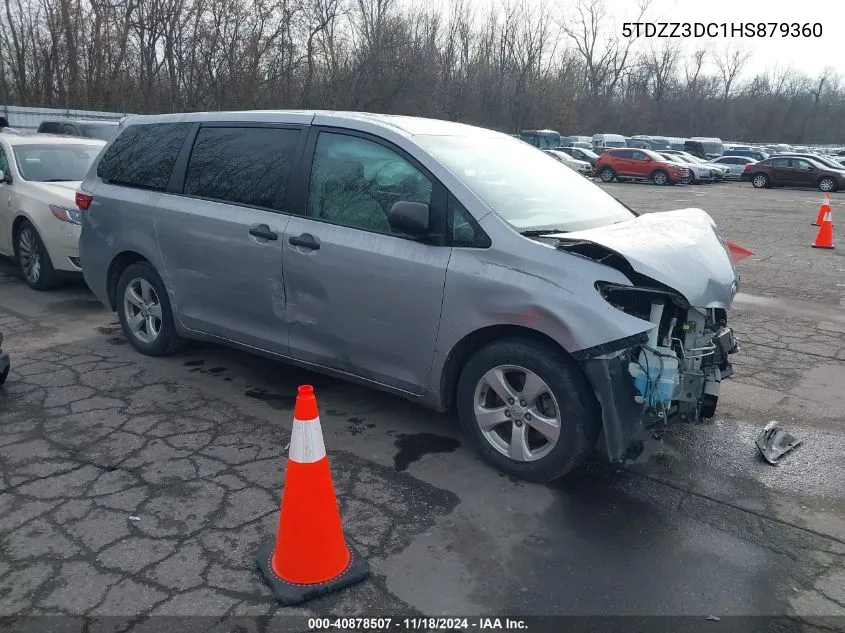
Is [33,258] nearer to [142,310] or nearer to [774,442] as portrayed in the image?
[142,310]

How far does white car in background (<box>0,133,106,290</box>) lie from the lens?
7.25 m

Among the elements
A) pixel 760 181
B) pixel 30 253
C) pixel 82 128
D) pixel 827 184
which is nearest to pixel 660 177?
pixel 760 181

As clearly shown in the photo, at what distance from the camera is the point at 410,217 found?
12.1 feet

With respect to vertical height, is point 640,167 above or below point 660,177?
above

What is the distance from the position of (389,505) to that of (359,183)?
1.92 m

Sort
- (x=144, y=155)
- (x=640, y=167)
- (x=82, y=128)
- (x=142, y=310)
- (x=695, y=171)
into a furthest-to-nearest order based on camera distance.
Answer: (x=695, y=171)
(x=640, y=167)
(x=82, y=128)
(x=142, y=310)
(x=144, y=155)

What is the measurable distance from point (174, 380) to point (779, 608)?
4047mm

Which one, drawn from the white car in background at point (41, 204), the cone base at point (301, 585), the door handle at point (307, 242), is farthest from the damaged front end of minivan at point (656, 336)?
the white car in background at point (41, 204)

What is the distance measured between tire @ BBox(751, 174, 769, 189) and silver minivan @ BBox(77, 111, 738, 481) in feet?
96.4

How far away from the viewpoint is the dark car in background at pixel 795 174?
93.5 ft

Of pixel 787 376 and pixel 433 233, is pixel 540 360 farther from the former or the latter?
pixel 787 376

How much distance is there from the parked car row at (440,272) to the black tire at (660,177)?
2850 centimetres

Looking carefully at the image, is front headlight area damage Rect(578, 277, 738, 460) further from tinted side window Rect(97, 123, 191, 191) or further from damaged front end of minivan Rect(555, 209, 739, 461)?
tinted side window Rect(97, 123, 191, 191)

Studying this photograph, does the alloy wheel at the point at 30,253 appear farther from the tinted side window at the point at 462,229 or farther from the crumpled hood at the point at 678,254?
the crumpled hood at the point at 678,254
